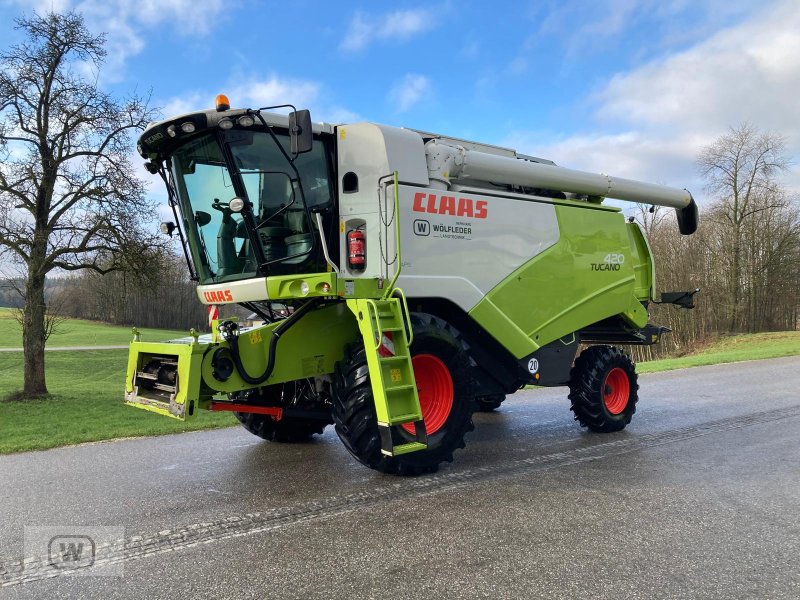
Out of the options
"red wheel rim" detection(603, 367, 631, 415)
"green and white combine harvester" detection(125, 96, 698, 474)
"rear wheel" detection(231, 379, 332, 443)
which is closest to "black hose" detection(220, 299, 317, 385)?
"green and white combine harvester" detection(125, 96, 698, 474)

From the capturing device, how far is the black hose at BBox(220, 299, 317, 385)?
492cm

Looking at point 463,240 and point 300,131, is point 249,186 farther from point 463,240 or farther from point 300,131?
point 463,240

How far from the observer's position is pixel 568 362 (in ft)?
22.3

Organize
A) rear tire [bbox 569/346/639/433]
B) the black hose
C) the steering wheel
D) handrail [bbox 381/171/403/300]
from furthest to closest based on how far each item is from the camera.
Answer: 1. rear tire [bbox 569/346/639/433]
2. the steering wheel
3. the black hose
4. handrail [bbox 381/171/403/300]

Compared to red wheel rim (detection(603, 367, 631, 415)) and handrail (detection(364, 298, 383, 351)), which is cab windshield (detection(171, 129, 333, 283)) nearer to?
handrail (detection(364, 298, 383, 351))

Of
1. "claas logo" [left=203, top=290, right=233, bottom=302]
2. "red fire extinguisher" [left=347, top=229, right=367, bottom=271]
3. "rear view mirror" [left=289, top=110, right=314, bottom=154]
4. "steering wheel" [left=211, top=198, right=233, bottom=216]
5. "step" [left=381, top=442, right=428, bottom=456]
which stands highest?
"rear view mirror" [left=289, top=110, right=314, bottom=154]

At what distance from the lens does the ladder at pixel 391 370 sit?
4480mm

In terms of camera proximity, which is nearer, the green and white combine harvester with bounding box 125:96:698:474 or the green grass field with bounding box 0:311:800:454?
the green and white combine harvester with bounding box 125:96:698:474

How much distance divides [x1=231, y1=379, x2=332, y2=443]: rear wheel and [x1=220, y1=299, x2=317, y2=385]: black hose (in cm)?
66

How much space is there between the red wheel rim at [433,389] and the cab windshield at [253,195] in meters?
1.40

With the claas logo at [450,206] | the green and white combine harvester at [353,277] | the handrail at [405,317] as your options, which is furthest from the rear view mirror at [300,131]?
the handrail at [405,317]

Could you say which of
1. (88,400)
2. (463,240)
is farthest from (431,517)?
(88,400)

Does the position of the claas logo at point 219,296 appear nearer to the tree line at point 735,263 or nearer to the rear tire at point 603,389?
the rear tire at point 603,389

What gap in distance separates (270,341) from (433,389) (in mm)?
1576
